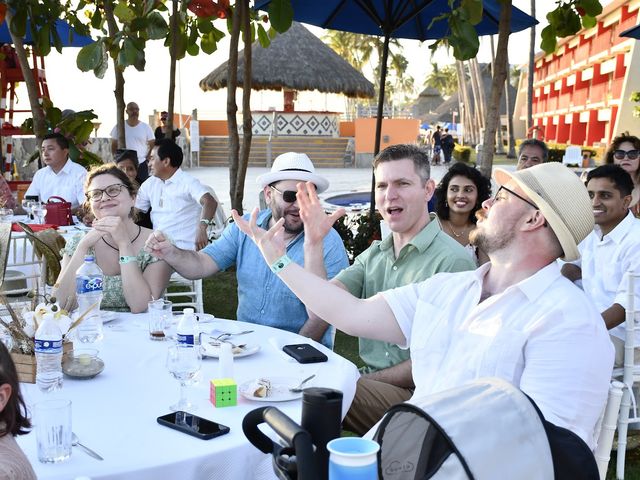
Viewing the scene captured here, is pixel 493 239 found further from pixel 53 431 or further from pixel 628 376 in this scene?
pixel 628 376

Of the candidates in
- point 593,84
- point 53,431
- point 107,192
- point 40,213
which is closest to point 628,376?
point 53,431

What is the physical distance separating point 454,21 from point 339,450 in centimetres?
485

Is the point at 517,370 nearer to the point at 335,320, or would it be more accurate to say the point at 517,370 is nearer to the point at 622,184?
the point at 335,320

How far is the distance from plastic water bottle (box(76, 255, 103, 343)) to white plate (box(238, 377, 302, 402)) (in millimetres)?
814

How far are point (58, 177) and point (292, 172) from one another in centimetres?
431

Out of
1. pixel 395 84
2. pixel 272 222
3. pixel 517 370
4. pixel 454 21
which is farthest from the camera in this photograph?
pixel 395 84

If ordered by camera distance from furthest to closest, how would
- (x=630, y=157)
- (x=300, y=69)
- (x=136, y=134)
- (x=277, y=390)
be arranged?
(x=300, y=69), (x=136, y=134), (x=630, y=157), (x=277, y=390)

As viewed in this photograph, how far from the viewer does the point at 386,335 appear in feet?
8.21

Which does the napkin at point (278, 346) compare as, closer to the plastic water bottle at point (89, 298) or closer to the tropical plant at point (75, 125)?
the plastic water bottle at point (89, 298)

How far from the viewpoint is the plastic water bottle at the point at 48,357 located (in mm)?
2325

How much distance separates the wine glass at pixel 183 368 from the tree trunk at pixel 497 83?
4.70m

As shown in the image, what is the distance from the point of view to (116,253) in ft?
12.3

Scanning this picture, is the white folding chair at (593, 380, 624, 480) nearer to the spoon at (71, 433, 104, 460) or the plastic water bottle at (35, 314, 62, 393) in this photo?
the spoon at (71, 433, 104, 460)

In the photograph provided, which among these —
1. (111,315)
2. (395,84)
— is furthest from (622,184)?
(395,84)
